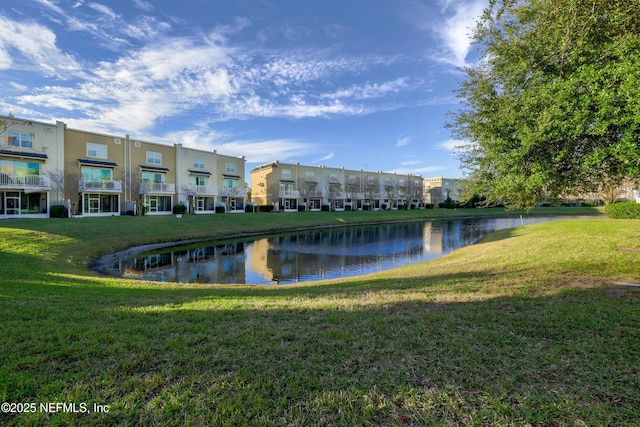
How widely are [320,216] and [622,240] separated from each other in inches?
1250

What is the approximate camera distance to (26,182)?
1033 inches

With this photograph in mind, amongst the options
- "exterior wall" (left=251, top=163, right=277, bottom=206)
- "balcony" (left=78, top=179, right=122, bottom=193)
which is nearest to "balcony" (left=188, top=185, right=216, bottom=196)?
"balcony" (left=78, top=179, right=122, bottom=193)

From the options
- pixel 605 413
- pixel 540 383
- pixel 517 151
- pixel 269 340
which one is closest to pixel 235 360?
pixel 269 340

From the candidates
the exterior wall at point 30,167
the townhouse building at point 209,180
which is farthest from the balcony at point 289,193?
the exterior wall at point 30,167

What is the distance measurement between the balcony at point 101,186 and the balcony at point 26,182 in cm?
240

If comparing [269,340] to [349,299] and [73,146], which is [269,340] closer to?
[349,299]

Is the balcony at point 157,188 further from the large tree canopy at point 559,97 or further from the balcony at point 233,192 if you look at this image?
the large tree canopy at point 559,97

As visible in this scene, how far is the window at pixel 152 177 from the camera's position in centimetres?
3566

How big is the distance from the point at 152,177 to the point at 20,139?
11733 millimetres

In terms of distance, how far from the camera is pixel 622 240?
12242 millimetres

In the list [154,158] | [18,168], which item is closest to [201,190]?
[154,158]

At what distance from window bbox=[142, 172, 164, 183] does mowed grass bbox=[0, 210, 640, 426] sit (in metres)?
32.3

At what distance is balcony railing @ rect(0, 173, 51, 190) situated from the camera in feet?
83.2

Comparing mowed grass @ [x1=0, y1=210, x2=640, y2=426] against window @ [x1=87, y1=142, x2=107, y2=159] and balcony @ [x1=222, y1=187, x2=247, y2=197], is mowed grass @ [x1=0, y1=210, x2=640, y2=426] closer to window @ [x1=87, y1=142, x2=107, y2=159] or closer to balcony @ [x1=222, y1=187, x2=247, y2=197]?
window @ [x1=87, y1=142, x2=107, y2=159]
